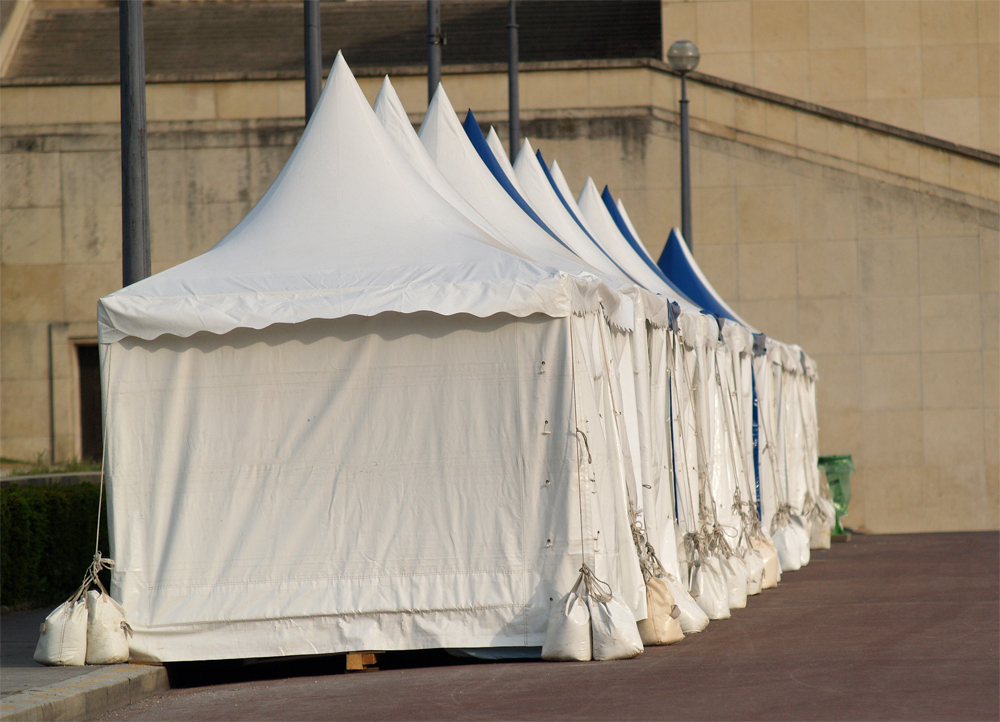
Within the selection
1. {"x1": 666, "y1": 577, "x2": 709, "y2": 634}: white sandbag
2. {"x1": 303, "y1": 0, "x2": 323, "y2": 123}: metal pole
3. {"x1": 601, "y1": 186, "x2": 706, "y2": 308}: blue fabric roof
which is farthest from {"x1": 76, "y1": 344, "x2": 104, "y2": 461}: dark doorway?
{"x1": 666, "y1": 577, "x2": 709, "y2": 634}: white sandbag

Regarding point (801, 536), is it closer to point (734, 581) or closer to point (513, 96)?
point (734, 581)

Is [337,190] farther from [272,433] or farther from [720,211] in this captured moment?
[720,211]

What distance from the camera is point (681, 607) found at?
34.3 ft

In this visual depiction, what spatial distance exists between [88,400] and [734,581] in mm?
16547

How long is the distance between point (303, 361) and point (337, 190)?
1.83 meters

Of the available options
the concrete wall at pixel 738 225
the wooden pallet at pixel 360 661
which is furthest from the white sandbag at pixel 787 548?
the concrete wall at pixel 738 225

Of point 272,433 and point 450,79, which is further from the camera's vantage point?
point 450,79

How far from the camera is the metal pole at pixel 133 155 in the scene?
36.1ft

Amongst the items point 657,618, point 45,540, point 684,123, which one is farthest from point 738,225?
point 657,618

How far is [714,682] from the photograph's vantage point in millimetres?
8352

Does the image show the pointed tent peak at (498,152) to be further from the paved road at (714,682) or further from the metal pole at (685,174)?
A: the metal pole at (685,174)

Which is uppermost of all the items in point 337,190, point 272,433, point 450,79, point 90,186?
point 450,79

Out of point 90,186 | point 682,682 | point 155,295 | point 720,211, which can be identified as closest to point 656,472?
point 682,682

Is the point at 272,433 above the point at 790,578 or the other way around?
above
